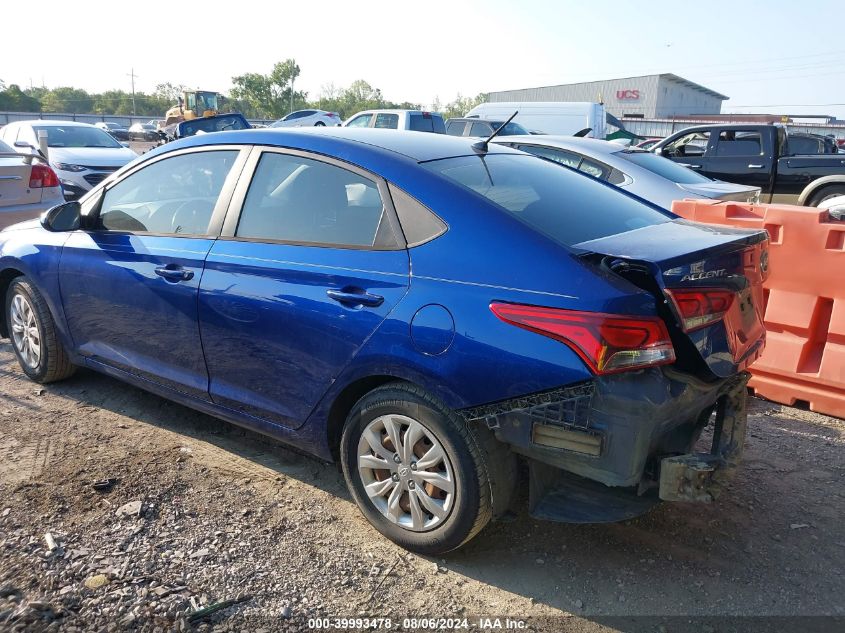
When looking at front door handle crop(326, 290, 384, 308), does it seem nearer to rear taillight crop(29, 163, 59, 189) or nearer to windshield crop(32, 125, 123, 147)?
rear taillight crop(29, 163, 59, 189)

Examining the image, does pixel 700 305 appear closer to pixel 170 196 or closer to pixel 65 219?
pixel 170 196

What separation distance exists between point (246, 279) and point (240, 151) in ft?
2.47

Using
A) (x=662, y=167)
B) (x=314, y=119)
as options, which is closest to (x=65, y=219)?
(x=662, y=167)

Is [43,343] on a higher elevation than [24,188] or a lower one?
lower

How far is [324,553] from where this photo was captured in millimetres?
3020

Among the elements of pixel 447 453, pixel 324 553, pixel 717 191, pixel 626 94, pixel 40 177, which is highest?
pixel 626 94

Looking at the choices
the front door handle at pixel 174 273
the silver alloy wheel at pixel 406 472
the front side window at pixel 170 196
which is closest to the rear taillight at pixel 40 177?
the front side window at pixel 170 196

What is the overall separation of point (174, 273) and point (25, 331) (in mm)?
1857

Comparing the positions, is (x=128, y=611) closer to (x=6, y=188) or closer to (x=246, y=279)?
(x=246, y=279)

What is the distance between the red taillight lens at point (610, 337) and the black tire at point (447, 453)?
51 centimetres

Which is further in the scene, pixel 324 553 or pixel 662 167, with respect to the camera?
pixel 662 167

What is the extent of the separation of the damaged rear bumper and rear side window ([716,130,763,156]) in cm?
1098

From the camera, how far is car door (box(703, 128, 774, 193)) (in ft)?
40.3

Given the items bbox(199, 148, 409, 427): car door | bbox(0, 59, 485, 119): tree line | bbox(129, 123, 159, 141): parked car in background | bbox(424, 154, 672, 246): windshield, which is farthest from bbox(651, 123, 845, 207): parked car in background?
bbox(0, 59, 485, 119): tree line
